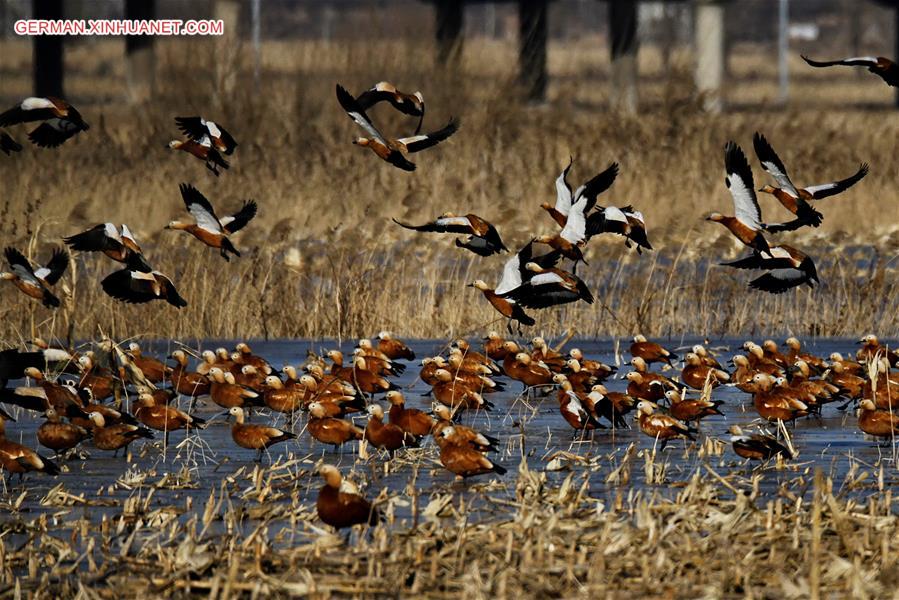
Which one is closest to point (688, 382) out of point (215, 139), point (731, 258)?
point (215, 139)

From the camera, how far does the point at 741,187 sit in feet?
37.2

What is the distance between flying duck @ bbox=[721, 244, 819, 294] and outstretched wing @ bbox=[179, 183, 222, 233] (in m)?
3.38

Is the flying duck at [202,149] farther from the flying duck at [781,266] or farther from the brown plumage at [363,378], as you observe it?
the flying duck at [781,266]

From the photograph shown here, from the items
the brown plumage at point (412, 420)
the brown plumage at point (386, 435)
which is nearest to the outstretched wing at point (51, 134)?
the brown plumage at point (412, 420)

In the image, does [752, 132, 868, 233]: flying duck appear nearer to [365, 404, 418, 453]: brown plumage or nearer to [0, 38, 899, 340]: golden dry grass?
[0, 38, 899, 340]: golden dry grass

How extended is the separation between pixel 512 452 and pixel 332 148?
14.9m

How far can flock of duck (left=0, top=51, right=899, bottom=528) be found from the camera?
8.99 m

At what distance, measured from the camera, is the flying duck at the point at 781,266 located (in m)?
11.2

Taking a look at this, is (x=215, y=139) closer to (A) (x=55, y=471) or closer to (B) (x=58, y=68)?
(A) (x=55, y=471)

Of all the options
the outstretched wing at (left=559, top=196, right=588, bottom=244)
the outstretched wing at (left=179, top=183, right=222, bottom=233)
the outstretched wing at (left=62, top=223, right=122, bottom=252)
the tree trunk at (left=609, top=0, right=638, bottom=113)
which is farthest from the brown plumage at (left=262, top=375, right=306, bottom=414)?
the tree trunk at (left=609, top=0, right=638, bottom=113)

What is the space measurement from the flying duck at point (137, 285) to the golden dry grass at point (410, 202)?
3091mm

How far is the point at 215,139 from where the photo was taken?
11.0 m

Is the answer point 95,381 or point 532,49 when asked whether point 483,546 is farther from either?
point 532,49

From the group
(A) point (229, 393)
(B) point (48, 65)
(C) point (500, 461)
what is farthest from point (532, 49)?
(C) point (500, 461)
